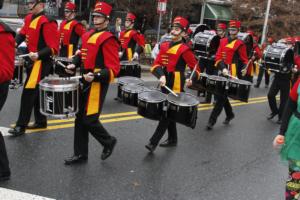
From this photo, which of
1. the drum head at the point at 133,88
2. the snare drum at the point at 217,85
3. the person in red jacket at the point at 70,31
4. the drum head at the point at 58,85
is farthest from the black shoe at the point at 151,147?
the person in red jacket at the point at 70,31

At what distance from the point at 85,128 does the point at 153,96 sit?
113 centimetres

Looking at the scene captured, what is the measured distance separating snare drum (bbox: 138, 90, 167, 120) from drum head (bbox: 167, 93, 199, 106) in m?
0.10

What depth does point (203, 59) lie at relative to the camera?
11578 millimetres

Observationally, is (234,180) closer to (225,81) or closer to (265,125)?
(225,81)

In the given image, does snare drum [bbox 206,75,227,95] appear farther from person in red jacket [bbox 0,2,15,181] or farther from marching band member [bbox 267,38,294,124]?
person in red jacket [bbox 0,2,15,181]

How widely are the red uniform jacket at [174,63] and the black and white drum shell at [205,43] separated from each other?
3925 millimetres

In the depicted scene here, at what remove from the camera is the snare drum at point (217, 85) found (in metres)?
8.14

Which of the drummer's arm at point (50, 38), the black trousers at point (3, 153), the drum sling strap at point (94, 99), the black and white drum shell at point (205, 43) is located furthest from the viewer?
the black and white drum shell at point (205, 43)

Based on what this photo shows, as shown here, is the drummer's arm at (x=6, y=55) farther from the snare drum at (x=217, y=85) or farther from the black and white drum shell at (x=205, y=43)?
the black and white drum shell at (x=205, y=43)

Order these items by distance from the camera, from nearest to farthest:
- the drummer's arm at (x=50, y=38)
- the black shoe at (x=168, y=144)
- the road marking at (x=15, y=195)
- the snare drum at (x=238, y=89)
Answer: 1. the road marking at (x=15, y=195)
2. the drummer's arm at (x=50, y=38)
3. the black shoe at (x=168, y=144)
4. the snare drum at (x=238, y=89)

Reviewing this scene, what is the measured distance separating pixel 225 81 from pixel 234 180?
283cm

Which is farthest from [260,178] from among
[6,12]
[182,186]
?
[6,12]

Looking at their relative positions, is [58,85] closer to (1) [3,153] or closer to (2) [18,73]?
(1) [3,153]

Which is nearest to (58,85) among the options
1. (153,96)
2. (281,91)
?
(153,96)
